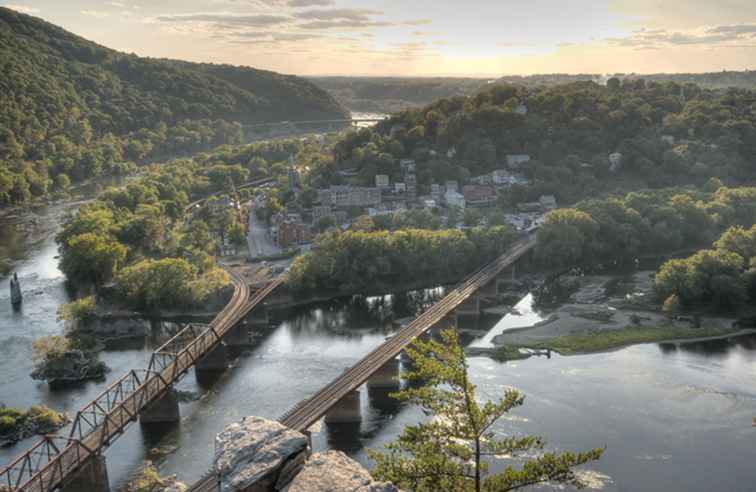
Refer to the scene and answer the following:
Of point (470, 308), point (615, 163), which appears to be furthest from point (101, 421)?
point (615, 163)

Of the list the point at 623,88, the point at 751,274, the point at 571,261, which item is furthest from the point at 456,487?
the point at 623,88

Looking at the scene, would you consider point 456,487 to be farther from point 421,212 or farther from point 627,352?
point 421,212

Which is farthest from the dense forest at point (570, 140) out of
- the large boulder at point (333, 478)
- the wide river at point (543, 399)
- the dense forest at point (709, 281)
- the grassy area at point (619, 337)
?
the large boulder at point (333, 478)

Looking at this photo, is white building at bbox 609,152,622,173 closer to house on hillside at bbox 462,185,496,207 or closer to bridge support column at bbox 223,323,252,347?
house on hillside at bbox 462,185,496,207

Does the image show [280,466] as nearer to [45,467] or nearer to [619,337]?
[45,467]

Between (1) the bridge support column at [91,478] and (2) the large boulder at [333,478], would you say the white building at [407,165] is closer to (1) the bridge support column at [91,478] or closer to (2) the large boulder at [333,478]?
(1) the bridge support column at [91,478]

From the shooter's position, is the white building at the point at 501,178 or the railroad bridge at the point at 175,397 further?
the white building at the point at 501,178
